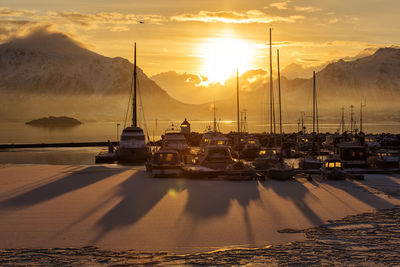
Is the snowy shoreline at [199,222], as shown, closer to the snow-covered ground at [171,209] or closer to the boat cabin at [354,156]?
the snow-covered ground at [171,209]

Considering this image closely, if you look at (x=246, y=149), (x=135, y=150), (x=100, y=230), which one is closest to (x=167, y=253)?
(x=100, y=230)

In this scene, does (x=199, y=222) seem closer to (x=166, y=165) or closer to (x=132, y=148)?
(x=166, y=165)

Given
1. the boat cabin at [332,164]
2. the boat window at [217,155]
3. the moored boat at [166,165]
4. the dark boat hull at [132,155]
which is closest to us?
the boat cabin at [332,164]

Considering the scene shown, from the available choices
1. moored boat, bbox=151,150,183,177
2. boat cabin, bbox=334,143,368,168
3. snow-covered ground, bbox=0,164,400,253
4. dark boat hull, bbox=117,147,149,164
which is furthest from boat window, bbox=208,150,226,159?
dark boat hull, bbox=117,147,149,164

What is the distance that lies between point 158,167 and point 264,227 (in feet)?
59.5

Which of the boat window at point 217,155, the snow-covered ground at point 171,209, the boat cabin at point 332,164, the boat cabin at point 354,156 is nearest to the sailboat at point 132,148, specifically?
the boat window at point 217,155

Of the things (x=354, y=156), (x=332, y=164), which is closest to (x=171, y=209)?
(x=332, y=164)

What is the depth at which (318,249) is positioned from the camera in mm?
17406

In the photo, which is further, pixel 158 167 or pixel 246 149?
pixel 246 149

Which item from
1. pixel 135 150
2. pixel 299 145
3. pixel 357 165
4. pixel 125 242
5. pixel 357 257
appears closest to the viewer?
pixel 357 257

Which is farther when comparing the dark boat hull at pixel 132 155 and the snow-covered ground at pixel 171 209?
the dark boat hull at pixel 132 155

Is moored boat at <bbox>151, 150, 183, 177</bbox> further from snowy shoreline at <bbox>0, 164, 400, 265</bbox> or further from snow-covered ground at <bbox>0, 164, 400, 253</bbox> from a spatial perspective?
snowy shoreline at <bbox>0, 164, 400, 265</bbox>

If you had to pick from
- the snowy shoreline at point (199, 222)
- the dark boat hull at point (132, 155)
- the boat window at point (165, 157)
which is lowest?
the snowy shoreline at point (199, 222)

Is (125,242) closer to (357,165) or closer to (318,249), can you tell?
(318,249)
